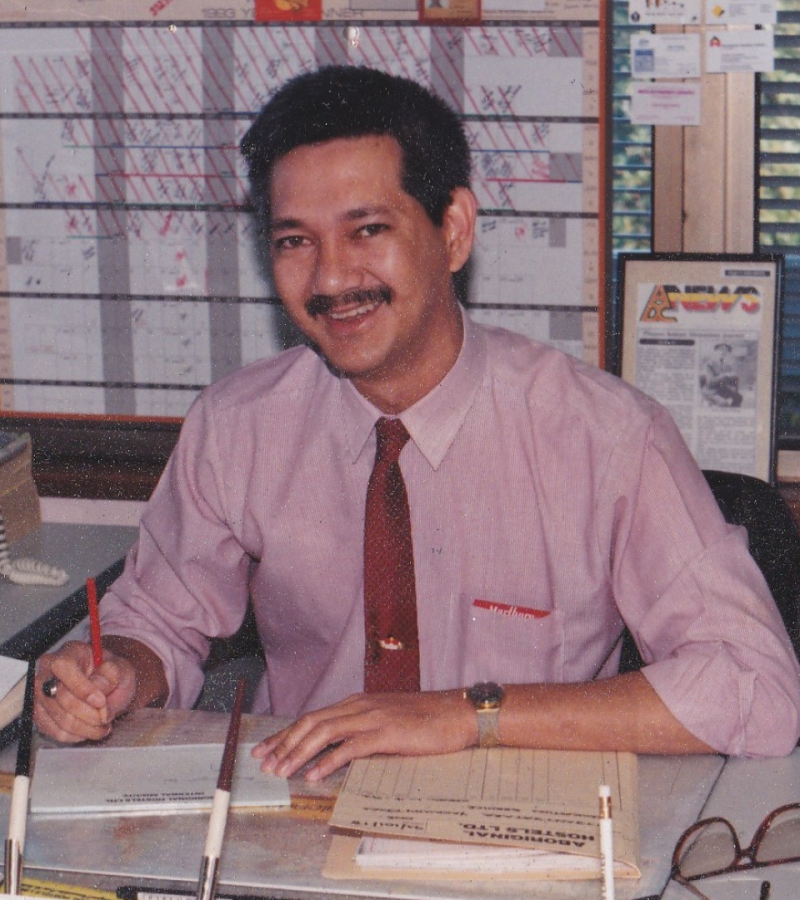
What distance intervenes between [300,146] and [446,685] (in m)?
0.74

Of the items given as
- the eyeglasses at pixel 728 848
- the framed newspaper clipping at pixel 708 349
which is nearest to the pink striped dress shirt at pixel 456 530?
the eyeglasses at pixel 728 848

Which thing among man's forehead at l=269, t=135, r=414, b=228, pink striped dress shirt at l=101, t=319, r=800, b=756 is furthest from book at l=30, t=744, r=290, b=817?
man's forehead at l=269, t=135, r=414, b=228

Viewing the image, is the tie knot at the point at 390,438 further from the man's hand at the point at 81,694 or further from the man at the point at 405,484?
the man's hand at the point at 81,694

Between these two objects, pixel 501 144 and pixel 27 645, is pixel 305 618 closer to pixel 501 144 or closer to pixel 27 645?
pixel 27 645

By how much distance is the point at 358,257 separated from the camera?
166cm

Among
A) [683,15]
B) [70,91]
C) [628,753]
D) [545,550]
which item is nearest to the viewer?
[628,753]

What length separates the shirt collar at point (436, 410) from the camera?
1.72 metres

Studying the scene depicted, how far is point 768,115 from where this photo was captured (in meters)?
2.35

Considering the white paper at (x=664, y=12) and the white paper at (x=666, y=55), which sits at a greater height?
the white paper at (x=664, y=12)

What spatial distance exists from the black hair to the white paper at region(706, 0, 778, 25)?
29.9 inches

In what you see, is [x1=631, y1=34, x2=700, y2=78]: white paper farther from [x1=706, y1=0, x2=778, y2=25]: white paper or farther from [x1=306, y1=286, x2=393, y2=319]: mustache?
[x1=306, y1=286, x2=393, y2=319]: mustache

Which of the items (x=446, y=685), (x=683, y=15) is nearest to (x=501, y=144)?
(x=683, y=15)

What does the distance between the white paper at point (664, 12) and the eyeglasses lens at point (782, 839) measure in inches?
60.9

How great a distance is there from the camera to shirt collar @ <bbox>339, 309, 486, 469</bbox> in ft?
5.65
